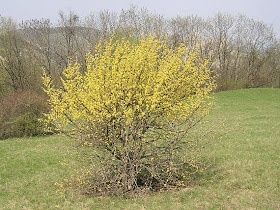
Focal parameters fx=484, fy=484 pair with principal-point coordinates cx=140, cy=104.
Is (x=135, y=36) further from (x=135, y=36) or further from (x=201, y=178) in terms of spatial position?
(x=201, y=178)

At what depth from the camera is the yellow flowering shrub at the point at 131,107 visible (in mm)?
9719

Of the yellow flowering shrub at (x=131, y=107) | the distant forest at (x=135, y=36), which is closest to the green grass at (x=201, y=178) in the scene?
the yellow flowering shrub at (x=131, y=107)

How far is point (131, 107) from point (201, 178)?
2.43 meters

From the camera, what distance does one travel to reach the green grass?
30.1 feet

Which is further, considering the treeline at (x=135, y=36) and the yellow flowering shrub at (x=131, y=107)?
the treeline at (x=135, y=36)

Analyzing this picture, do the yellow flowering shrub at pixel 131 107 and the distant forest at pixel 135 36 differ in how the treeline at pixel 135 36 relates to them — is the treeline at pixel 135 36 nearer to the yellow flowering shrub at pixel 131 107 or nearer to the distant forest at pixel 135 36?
the distant forest at pixel 135 36

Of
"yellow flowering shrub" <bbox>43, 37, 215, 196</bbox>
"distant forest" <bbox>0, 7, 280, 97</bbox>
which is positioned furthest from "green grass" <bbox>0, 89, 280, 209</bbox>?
"distant forest" <bbox>0, 7, 280, 97</bbox>

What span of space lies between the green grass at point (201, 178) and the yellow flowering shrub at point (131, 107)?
0.80m

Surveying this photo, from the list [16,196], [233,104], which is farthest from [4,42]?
[16,196]

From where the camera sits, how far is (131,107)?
9805mm

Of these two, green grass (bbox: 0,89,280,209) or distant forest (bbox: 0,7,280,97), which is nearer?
green grass (bbox: 0,89,280,209)

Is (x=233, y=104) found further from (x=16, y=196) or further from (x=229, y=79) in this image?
(x=16, y=196)

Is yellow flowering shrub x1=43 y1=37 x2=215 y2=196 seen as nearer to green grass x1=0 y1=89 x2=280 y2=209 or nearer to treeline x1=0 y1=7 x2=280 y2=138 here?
green grass x1=0 y1=89 x2=280 y2=209

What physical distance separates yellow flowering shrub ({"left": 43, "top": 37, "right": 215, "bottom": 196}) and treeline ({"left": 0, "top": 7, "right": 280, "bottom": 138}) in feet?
90.5
